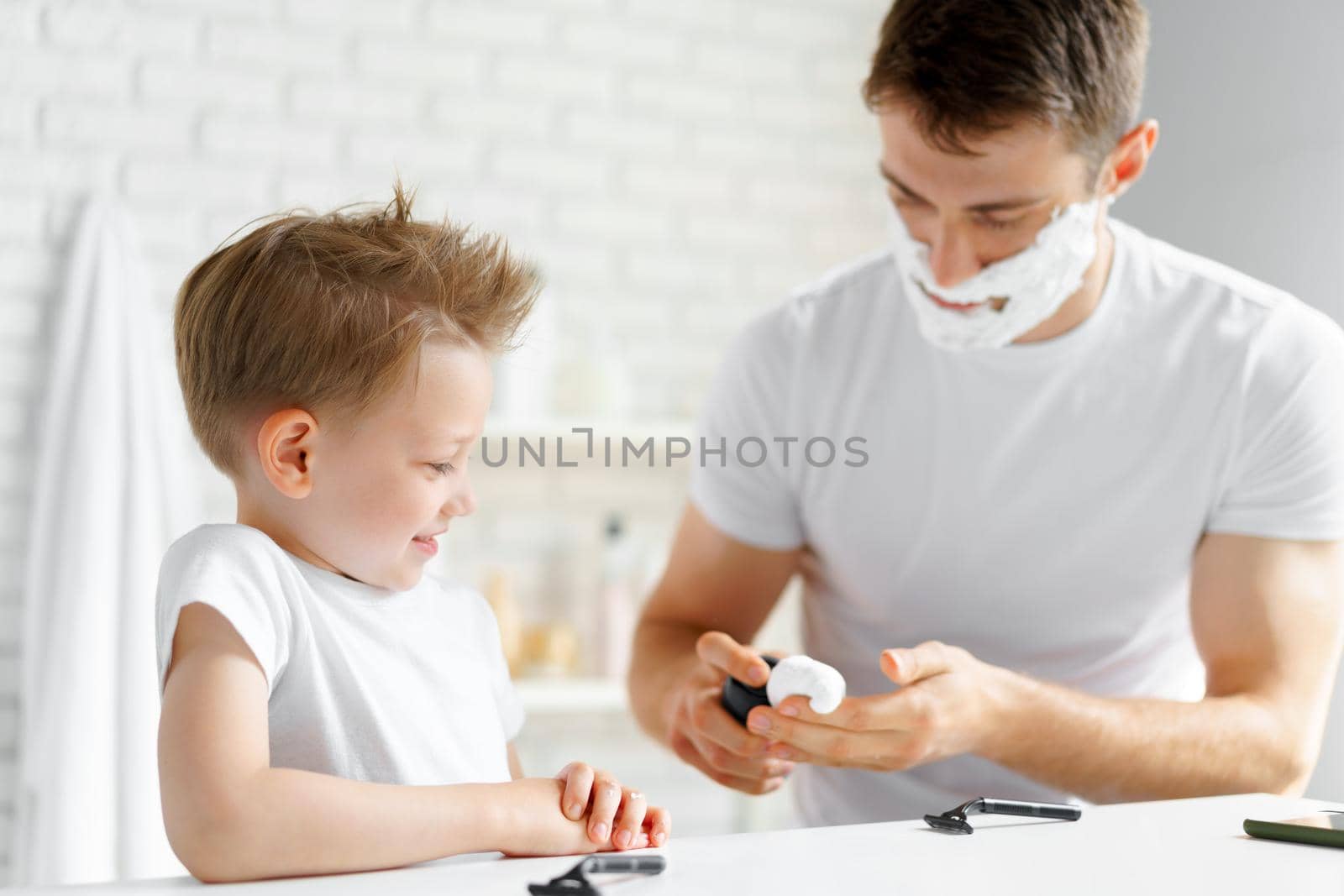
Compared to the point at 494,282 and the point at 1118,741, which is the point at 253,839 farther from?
the point at 1118,741

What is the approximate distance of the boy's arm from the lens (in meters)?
0.65

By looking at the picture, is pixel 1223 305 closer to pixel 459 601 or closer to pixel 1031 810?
pixel 1031 810

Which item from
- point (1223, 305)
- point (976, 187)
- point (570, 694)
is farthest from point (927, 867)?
point (570, 694)

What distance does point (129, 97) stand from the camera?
2318 millimetres

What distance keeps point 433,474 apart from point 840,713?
38 centimetres

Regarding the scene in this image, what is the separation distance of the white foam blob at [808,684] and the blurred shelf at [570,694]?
1410mm

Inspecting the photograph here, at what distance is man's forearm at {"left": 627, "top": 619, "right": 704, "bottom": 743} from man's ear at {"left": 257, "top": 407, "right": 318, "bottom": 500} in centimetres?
59

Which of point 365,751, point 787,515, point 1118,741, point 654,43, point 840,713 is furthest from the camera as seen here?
point 654,43

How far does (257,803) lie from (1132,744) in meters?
0.79

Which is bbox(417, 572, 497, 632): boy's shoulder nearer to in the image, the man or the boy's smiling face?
the boy's smiling face

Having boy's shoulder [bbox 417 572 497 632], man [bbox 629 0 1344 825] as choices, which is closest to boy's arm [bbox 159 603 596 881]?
boy's shoulder [bbox 417 572 497 632]

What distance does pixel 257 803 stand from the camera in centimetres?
66

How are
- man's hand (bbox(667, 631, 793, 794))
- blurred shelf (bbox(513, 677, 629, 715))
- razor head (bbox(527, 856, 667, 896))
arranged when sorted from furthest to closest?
1. blurred shelf (bbox(513, 677, 629, 715))
2. man's hand (bbox(667, 631, 793, 794))
3. razor head (bbox(527, 856, 667, 896))

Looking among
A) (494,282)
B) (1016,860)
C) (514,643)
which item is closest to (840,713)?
(1016,860)
